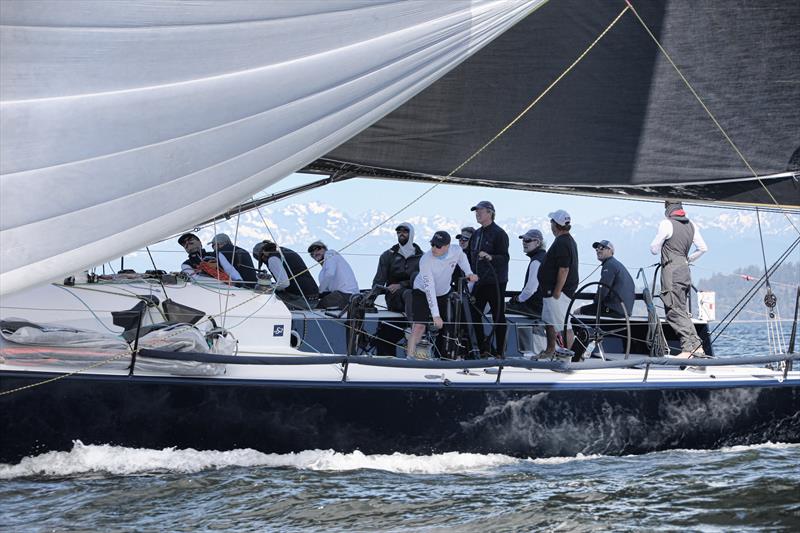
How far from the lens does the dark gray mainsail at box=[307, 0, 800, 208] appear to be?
9102 millimetres

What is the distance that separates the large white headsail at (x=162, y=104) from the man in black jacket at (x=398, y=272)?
12.1 ft

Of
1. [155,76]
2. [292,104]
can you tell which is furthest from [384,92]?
[155,76]

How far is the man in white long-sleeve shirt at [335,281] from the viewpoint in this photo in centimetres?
932

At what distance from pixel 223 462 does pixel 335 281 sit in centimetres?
255

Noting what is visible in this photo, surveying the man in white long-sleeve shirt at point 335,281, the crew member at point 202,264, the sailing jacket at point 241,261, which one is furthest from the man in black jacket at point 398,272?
the crew member at point 202,264

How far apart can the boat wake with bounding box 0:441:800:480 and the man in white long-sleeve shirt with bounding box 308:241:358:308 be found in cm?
203

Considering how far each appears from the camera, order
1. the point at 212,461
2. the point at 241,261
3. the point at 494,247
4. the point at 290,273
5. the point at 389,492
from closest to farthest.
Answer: the point at 389,492 < the point at 212,461 < the point at 494,247 < the point at 290,273 < the point at 241,261

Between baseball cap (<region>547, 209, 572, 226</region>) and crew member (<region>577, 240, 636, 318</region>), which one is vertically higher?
baseball cap (<region>547, 209, 572, 226</region>)

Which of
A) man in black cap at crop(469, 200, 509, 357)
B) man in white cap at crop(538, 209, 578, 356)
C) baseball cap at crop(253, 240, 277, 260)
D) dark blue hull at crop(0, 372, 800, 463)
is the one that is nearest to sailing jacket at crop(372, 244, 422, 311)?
man in black cap at crop(469, 200, 509, 357)

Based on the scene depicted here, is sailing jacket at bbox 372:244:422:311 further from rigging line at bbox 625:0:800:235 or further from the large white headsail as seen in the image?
the large white headsail

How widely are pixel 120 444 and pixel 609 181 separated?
487 centimetres

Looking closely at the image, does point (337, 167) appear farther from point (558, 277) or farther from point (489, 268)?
point (558, 277)

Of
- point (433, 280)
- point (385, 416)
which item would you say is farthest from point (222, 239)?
point (385, 416)

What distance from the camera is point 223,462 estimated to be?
24.0ft
